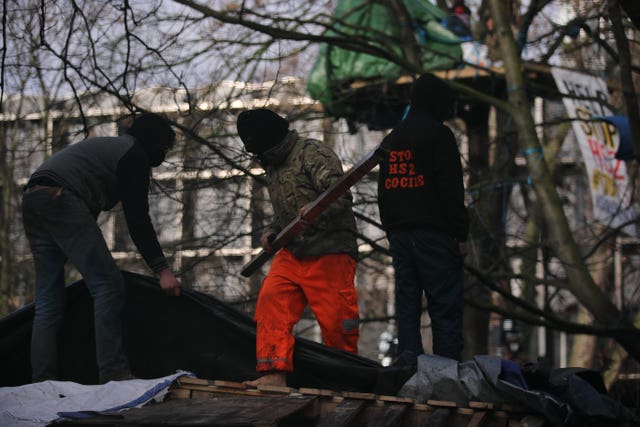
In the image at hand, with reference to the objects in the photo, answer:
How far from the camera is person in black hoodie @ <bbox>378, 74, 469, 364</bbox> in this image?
18.6ft

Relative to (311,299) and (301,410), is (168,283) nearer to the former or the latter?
(311,299)

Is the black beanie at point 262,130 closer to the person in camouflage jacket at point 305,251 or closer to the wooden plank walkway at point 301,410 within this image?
the person in camouflage jacket at point 305,251

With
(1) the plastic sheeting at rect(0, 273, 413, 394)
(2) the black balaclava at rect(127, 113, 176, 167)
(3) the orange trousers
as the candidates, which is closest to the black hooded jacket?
(3) the orange trousers

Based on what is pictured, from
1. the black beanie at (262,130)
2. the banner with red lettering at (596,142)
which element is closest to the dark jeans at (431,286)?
the black beanie at (262,130)

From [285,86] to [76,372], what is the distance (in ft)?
10.0

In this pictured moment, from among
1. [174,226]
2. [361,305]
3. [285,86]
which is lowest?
[361,305]

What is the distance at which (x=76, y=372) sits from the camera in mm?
5957

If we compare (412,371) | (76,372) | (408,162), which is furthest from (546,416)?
(76,372)

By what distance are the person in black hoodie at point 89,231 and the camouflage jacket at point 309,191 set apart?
2.29 feet

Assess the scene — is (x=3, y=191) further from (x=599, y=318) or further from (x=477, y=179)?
(x=599, y=318)

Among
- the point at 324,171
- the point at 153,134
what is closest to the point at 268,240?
the point at 324,171

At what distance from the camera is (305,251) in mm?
5734

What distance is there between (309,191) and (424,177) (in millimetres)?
643

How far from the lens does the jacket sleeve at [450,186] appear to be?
5672 millimetres
